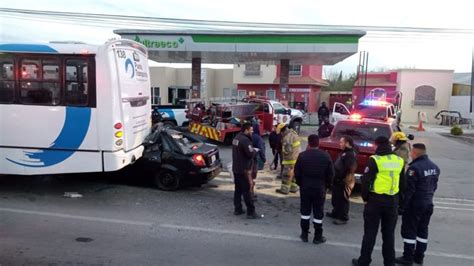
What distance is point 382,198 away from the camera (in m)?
5.23

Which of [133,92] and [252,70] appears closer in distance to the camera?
[133,92]

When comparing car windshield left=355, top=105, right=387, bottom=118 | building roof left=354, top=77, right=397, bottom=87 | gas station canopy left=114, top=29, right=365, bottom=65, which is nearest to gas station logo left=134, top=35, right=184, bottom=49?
gas station canopy left=114, top=29, right=365, bottom=65

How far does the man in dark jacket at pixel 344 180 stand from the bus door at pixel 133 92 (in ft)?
13.6

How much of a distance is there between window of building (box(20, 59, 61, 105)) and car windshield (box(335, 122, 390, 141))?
6282mm

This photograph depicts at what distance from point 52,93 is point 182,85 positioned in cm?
3730

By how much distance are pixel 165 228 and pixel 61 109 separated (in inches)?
129

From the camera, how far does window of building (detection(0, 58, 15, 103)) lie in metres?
8.21

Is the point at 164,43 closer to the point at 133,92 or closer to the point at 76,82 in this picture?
the point at 133,92

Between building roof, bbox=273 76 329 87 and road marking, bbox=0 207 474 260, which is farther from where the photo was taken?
building roof, bbox=273 76 329 87

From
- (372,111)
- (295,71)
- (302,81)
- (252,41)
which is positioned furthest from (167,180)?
(295,71)

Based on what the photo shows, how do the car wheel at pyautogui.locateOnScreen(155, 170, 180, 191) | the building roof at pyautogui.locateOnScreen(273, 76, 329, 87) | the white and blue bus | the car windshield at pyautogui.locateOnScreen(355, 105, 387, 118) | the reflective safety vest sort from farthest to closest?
1. the building roof at pyautogui.locateOnScreen(273, 76, 329, 87)
2. the car windshield at pyautogui.locateOnScreen(355, 105, 387, 118)
3. the car wheel at pyautogui.locateOnScreen(155, 170, 180, 191)
4. the white and blue bus
5. the reflective safety vest

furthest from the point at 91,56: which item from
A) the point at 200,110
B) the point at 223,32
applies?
the point at 223,32

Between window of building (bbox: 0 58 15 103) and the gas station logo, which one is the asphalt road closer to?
window of building (bbox: 0 58 15 103)

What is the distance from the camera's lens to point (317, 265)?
17.7 ft
